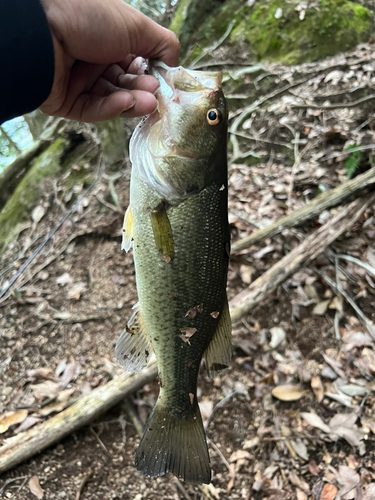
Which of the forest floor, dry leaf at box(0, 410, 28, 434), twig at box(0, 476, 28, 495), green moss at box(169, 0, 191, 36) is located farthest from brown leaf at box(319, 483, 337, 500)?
green moss at box(169, 0, 191, 36)

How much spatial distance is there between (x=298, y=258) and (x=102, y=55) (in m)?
2.23

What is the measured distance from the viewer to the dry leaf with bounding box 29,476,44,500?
226cm

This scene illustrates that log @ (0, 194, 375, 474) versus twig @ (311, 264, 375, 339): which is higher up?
log @ (0, 194, 375, 474)

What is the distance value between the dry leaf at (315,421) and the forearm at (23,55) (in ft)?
9.21

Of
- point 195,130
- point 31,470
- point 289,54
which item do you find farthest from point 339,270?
point 289,54

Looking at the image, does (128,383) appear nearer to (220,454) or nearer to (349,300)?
(220,454)

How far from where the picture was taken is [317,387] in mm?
2750

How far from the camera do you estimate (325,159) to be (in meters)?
4.05

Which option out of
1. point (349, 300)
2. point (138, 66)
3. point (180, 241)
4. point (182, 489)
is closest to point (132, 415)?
point (182, 489)

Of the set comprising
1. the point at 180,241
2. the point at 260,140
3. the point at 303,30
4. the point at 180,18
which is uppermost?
the point at 180,18

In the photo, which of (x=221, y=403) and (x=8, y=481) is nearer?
(x=8, y=481)

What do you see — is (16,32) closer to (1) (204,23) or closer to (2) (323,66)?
(2) (323,66)

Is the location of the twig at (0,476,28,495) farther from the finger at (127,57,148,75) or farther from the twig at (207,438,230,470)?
the finger at (127,57,148,75)

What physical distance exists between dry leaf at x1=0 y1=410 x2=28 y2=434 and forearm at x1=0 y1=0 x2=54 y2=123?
90.0 inches
